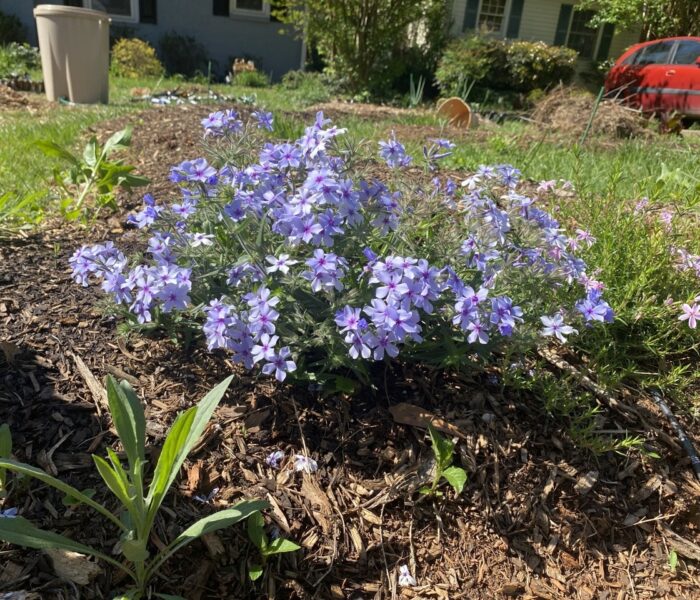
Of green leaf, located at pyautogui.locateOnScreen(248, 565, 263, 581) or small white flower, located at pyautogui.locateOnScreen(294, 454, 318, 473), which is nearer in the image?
green leaf, located at pyautogui.locateOnScreen(248, 565, 263, 581)

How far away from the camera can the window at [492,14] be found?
1800 centimetres

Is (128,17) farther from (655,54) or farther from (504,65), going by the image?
(655,54)

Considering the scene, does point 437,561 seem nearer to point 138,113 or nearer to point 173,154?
point 173,154

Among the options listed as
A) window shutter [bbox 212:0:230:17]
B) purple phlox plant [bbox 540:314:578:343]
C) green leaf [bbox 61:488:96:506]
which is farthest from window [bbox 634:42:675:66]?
green leaf [bbox 61:488:96:506]

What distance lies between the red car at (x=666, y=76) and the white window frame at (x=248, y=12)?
920cm

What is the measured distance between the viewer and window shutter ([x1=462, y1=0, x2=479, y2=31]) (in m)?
17.7

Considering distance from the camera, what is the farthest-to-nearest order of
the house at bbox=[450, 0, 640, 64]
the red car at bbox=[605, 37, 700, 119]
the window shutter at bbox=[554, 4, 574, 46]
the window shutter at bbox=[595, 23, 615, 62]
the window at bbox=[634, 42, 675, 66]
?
the window shutter at bbox=[595, 23, 615, 62] < the window shutter at bbox=[554, 4, 574, 46] < the house at bbox=[450, 0, 640, 64] < the window at bbox=[634, 42, 675, 66] < the red car at bbox=[605, 37, 700, 119]

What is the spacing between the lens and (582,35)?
19156 mm

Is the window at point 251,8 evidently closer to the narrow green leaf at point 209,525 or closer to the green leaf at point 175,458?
the green leaf at point 175,458

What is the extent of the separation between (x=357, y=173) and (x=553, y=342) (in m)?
1.13

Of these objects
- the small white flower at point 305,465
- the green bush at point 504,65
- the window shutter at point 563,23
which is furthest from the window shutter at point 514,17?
the small white flower at point 305,465

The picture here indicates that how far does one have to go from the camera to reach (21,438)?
5.90ft

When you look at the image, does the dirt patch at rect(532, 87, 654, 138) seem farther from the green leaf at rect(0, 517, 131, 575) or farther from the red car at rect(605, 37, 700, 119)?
the green leaf at rect(0, 517, 131, 575)

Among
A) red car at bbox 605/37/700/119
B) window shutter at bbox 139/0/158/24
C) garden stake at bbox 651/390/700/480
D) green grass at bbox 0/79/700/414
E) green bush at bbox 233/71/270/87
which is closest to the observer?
garden stake at bbox 651/390/700/480
